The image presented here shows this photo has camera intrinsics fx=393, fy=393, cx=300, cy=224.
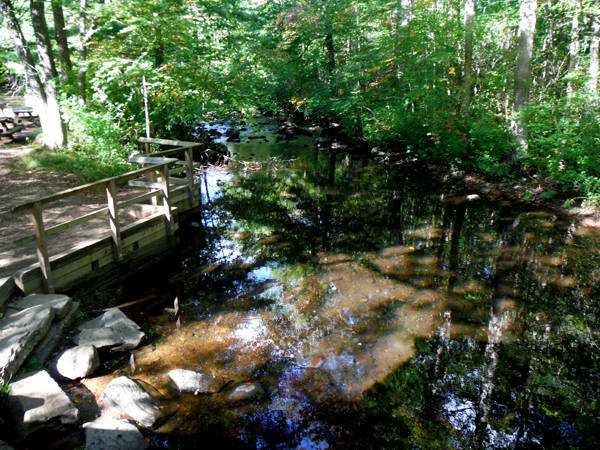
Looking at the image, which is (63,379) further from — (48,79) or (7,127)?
(7,127)

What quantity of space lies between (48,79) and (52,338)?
960cm

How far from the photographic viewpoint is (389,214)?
38.6ft

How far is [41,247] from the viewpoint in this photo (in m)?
5.78

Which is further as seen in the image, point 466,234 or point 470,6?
point 470,6

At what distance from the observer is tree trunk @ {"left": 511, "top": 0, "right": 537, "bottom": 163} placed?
12078 mm

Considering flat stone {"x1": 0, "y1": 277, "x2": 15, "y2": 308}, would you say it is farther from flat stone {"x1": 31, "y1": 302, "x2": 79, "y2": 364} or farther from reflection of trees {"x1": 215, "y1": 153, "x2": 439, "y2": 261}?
reflection of trees {"x1": 215, "y1": 153, "x2": 439, "y2": 261}

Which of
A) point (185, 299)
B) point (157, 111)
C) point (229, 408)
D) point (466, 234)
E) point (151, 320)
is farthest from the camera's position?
point (157, 111)

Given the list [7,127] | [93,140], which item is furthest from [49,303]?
[7,127]

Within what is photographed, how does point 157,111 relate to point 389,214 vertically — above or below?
above

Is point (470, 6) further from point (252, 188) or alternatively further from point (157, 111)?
point (157, 111)

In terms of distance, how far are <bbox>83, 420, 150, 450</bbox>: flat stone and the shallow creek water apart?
217mm

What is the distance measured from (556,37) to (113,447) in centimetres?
2159

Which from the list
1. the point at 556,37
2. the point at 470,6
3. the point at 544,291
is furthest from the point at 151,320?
the point at 556,37

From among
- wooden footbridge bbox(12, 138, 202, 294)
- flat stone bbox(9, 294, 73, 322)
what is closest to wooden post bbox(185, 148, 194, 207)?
wooden footbridge bbox(12, 138, 202, 294)
